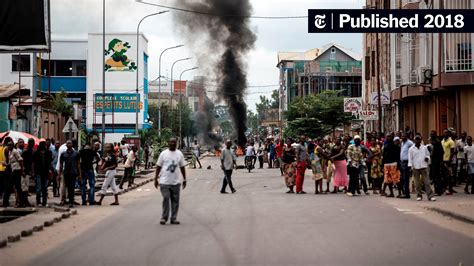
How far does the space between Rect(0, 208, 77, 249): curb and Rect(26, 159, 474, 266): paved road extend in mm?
913

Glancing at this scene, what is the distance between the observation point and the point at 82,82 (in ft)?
259

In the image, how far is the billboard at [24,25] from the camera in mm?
14258

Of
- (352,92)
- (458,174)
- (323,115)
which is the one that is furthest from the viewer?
(352,92)

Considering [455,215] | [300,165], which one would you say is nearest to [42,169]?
[300,165]

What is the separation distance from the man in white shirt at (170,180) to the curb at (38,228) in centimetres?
225

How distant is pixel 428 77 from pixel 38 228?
20526 millimetres

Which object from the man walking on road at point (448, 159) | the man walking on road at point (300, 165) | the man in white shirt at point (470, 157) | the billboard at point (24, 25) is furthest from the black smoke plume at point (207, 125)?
the billboard at point (24, 25)

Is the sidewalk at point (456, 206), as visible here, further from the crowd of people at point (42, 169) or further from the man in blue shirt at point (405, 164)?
the crowd of people at point (42, 169)

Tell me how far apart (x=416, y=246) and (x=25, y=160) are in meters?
11.0

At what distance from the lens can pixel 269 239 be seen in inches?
433

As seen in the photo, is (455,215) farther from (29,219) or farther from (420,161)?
(29,219)

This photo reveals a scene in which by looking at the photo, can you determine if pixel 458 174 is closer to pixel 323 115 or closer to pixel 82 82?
pixel 323 115

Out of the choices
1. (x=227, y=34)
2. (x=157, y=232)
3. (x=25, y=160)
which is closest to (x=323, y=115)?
(x=227, y=34)

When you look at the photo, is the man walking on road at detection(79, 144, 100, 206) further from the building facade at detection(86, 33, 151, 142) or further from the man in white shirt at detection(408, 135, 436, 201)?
the building facade at detection(86, 33, 151, 142)
